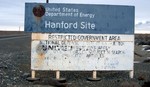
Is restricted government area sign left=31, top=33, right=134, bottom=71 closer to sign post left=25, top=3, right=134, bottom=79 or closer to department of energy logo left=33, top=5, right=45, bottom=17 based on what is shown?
sign post left=25, top=3, right=134, bottom=79

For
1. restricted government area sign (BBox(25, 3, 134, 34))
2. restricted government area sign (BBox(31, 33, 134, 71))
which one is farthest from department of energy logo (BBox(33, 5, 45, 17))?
restricted government area sign (BBox(31, 33, 134, 71))

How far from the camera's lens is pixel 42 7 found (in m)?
13.0

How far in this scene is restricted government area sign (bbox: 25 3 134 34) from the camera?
42.8 ft

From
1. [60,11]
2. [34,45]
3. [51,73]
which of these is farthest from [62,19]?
[51,73]

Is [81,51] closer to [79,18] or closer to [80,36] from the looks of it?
[80,36]

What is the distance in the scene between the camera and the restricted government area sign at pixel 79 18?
13031 mm

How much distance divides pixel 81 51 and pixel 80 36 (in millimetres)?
475

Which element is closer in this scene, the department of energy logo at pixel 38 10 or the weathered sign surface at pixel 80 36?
the department of energy logo at pixel 38 10

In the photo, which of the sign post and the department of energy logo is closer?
the department of energy logo

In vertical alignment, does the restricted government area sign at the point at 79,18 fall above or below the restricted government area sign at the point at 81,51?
above

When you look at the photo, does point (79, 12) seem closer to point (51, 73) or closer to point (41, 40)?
point (41, 40)

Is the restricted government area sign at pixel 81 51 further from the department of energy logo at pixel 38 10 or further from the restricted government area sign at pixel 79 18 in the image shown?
the department of energy logo at pixel 38 10

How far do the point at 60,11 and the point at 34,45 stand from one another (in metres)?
1.31

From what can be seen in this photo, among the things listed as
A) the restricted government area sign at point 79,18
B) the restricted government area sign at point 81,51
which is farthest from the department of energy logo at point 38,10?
the restricted government area sign at point 81,51
